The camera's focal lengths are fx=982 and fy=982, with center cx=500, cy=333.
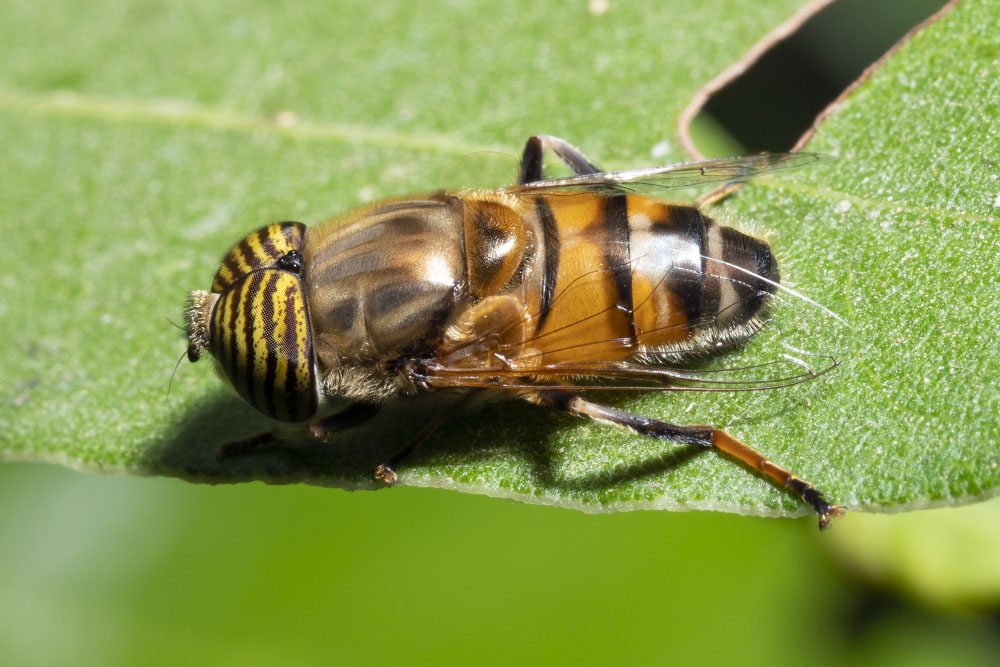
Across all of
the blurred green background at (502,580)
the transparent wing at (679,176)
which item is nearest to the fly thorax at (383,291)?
the transparent wing at (679,176)

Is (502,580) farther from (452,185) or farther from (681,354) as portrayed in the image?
(452,185)

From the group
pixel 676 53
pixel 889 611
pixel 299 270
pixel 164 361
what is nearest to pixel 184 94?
A: pixel 164 361

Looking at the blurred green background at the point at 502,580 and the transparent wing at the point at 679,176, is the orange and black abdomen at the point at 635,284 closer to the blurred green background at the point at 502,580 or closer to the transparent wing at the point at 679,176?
the transparent wing at the point at 679,176

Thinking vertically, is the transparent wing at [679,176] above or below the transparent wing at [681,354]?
above

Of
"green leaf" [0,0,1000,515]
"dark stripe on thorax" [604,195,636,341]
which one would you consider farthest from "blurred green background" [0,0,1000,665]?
"dark stripe on thorax" [604,195,636,341]

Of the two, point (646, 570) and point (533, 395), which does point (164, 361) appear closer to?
point (533, 395)
